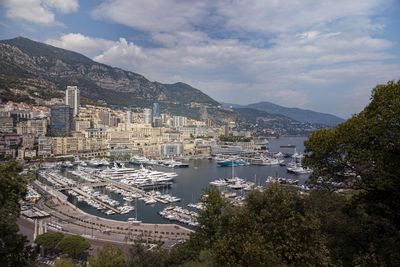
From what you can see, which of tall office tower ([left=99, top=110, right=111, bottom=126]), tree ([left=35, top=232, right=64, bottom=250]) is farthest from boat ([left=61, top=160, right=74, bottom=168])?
tall office tower ([left=99, top=110, right=111, bottom=126])

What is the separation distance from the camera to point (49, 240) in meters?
8.67

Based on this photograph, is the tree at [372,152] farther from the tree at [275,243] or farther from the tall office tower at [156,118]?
the tall office tower at [156,118]

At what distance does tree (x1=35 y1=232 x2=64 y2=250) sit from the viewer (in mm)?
8578

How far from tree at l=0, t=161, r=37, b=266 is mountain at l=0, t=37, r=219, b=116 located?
46895 mm

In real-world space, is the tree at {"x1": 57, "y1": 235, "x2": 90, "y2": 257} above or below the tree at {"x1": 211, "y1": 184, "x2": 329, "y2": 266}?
below

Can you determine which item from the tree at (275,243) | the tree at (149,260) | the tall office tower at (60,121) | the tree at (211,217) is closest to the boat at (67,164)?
the tall office tower at (60,121)

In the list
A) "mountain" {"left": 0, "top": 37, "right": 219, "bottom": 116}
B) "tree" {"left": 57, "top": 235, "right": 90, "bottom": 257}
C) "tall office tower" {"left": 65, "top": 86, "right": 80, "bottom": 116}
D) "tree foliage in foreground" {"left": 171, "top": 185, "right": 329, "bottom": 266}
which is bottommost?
"tree" {"left": 57, "top": 235, "right": 90, "bottom": 257}

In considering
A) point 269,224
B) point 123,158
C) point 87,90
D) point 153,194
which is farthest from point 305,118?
point 269,224

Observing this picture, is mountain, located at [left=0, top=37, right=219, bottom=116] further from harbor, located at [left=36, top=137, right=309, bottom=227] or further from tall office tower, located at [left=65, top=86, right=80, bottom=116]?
harbor, located at [left=36, top=137, right=309, bottom=227]

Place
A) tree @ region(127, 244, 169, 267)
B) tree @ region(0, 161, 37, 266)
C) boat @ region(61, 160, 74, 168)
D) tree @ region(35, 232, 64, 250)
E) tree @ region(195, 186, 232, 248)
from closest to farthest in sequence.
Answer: tree @ region(0, 161, 37, 266) → tree @ region(127, 244, 169, 267) → tree @ region(195, 186, 232, 248) → tree @ region(35, 232, 64, 250) → boat @ region(61, 160, 74, 168)

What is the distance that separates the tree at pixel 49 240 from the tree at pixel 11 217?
13.2 ft

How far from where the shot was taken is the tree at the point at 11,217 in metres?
4.26

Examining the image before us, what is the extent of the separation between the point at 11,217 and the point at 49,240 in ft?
Result: 17.0

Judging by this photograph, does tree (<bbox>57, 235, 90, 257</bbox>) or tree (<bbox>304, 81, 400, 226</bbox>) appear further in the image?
tree (<bbox>57, 235, 90, 257</bbox>)
